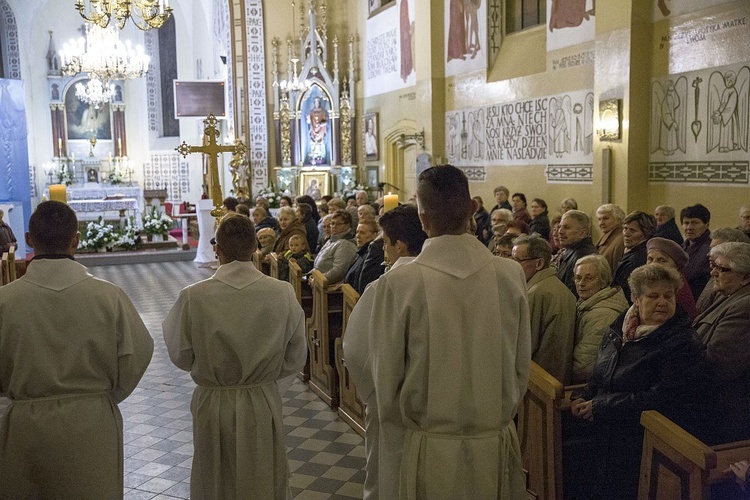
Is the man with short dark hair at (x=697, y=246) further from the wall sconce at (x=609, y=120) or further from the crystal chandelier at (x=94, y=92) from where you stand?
the crystal chandelier at (x=94, y=92)

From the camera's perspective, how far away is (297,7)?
60.6 feet

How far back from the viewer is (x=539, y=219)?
9922mm

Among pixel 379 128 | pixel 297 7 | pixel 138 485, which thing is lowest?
pixel 138 485

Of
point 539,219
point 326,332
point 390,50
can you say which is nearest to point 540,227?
point 539,219

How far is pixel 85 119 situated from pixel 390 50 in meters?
11.8

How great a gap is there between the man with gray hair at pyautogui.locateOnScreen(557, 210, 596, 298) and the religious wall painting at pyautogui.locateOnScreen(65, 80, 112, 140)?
20982 millimetres

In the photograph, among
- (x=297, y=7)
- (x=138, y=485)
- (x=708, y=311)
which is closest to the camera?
(x=708, y=311)

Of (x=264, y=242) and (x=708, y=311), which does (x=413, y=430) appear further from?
(x=264, y=242)

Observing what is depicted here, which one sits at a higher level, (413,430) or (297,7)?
(297,7)

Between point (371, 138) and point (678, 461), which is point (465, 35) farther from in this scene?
point (678, 461)

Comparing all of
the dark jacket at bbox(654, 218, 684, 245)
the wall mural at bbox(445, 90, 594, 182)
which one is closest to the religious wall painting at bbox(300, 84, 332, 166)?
the wall mural at bbox(445, 90, 594, 182)

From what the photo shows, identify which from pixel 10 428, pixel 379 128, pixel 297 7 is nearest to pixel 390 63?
pixel 379 128

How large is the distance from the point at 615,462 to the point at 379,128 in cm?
1448

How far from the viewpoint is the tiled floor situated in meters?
4.71
